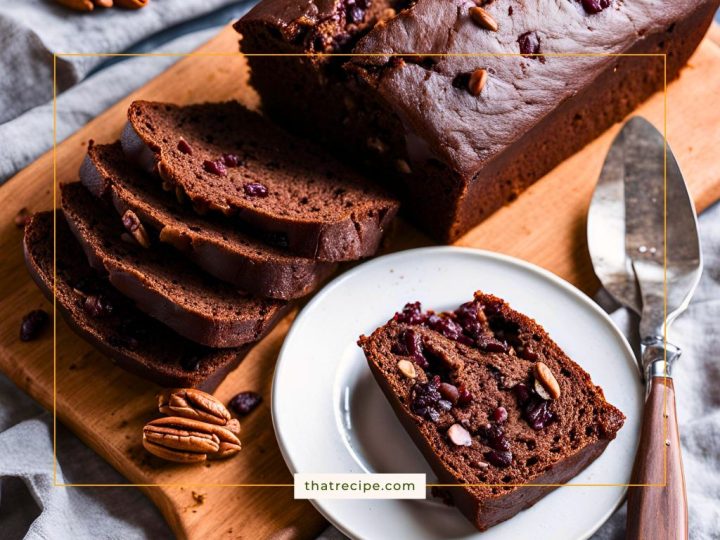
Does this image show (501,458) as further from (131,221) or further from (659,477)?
(131,221)

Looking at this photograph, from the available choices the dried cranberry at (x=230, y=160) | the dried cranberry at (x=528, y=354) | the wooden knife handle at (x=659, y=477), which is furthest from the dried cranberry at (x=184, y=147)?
the wooden knife handle at (x=659, y=477)

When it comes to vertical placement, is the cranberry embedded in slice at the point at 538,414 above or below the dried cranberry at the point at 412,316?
below

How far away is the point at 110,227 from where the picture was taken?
3209mm

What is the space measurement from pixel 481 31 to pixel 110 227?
1377mm

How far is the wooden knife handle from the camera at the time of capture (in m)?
2.65

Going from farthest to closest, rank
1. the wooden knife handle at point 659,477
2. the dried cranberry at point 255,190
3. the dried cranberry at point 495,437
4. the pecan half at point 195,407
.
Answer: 1. the dried cranberry at point 255,190
2. the pecan half at point 195,407
3. the dried cranberry at point 495,437
4. the wooden knife handle at point 659,477

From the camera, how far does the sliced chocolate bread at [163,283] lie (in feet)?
9.69

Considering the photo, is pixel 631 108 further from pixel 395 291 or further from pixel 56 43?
pixel 56 43

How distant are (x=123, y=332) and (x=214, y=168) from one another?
628mm

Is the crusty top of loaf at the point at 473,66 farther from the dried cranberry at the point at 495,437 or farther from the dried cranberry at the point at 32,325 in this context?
the dried cranberry at the point at 32,325

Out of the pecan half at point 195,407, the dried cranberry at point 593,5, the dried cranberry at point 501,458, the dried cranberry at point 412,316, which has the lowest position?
the dried cranberry at point 501,458

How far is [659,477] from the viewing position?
2.73 meters

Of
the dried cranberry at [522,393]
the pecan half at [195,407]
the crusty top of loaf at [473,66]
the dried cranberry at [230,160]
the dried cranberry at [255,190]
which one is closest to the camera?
the dried cranberry at [522,393]

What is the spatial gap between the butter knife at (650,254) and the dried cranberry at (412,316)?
0.69 metres
